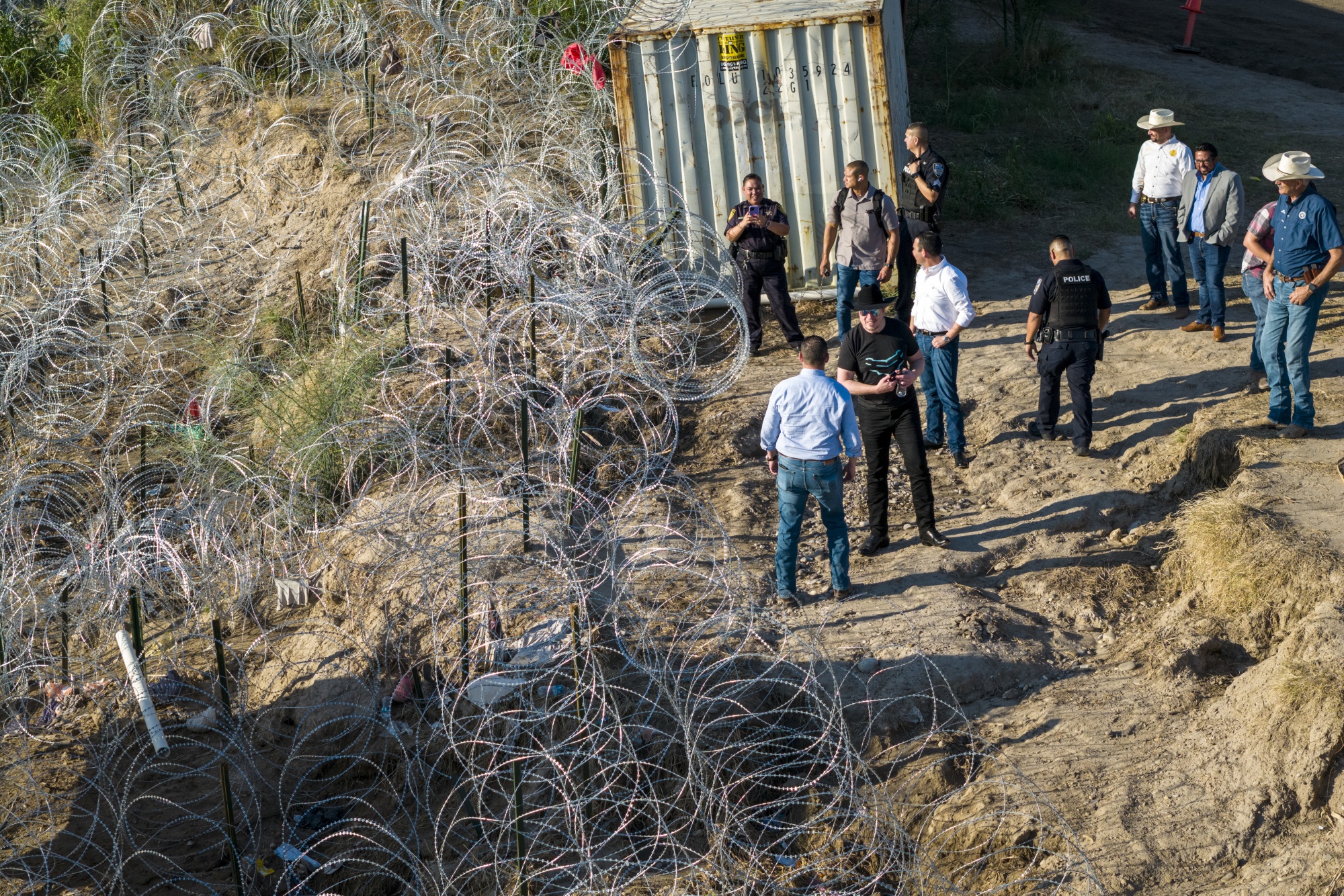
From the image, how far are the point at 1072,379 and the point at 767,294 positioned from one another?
2.46 meters

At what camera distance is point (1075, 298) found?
762cm

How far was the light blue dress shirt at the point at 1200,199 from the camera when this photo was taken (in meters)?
9.12

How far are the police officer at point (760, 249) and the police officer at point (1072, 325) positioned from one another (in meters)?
2.04

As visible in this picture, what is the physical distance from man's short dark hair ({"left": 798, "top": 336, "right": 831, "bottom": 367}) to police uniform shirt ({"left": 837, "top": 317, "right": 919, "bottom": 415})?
0.57 metres

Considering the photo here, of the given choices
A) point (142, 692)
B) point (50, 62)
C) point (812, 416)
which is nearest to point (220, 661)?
Result: point (142, 692)

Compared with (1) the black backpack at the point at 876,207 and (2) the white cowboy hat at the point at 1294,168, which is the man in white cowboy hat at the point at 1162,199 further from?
(1) the black backpack at the point at 876,207

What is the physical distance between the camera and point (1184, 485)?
748cm

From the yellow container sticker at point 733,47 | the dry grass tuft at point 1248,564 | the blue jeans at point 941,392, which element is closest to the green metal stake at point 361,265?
the yellow container sticker at point 733,47

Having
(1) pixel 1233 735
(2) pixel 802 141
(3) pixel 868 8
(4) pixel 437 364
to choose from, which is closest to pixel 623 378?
(4) pixel 437 364

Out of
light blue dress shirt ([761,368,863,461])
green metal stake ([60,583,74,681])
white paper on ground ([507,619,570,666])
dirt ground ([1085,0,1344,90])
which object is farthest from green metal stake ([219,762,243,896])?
dirt ground ([1085,0,1344,90])

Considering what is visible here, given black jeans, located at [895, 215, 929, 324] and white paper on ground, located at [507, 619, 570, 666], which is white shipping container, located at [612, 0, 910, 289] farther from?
white paper on ground, located at [507, 619, 570, 666]

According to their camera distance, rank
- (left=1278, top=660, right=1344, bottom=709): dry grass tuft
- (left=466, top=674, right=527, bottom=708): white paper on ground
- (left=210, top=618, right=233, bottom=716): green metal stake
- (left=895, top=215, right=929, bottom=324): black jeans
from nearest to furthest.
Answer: (left=1278, top=660, right=1344, bottom=709): dry grass tuft
(left=210, top=618, right=233, bottom=716): green metal stake
(left=466, top=674, right=527, bottom=708): white paper on ground
(left=895, top=215, right=929, bottom=324): black jeans

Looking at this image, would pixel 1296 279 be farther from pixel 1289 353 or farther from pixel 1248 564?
pixel 1248 564

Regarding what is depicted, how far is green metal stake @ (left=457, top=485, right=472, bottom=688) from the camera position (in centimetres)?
603
